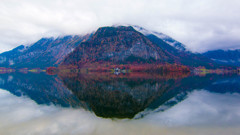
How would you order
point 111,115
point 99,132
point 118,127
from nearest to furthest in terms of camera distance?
point 99,132, point 118,127, point 111,115

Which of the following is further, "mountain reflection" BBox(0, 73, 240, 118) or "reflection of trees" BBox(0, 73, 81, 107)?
"reflection of trees" BBox(0, 73, 81, 107)

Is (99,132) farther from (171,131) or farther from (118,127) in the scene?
(171,131)

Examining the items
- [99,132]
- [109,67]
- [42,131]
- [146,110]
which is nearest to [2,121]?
[42,131]

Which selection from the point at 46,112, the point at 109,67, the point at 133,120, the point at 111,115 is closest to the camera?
the point at 133,120

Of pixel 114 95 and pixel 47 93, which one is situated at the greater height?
pixel 114 95

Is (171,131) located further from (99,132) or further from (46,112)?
(46,112)

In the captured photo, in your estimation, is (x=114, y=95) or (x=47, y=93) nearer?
(x=114, y=95)

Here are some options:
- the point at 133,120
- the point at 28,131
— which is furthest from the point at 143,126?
the point at 28,131

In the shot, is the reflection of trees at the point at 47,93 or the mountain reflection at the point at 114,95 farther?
the reflection of trees at the point at 47,93

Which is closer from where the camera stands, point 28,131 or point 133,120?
point 28,131
